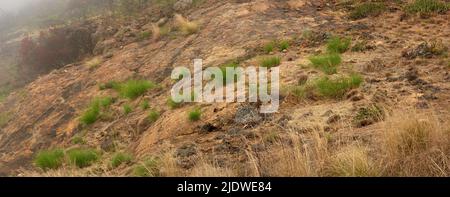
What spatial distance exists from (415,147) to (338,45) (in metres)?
4.73

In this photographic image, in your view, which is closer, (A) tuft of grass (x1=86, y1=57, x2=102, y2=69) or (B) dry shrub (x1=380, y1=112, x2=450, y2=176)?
(B) dry shrub (x1=380, y1=112, x2=450, y2=176)

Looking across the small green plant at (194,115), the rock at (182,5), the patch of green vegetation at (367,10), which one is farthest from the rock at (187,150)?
the rock at (182,5)

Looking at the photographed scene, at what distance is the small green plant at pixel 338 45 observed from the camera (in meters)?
8.87

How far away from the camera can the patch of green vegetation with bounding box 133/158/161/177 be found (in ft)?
15.6

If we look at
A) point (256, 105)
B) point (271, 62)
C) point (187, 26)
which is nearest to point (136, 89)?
point (271, 62)

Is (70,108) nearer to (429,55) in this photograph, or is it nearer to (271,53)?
(271,53)

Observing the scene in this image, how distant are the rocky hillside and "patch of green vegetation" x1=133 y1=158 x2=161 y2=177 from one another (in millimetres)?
18

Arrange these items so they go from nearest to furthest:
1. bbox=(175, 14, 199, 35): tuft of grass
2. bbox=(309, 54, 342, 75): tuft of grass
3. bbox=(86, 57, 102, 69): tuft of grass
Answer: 1. bbox=(309, 54, 342, 75): tuft of grass
2. bbox=(175, 14, 199, 35): tuft of grass
3. bbox=(86, 57, 102, 69): tuft of grass

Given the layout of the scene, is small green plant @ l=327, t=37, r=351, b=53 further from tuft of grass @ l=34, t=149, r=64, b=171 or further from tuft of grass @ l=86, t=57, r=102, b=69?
tuft of grass @ l=86, t=57, r=102, b=69

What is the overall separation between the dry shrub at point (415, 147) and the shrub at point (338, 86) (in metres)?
2.16

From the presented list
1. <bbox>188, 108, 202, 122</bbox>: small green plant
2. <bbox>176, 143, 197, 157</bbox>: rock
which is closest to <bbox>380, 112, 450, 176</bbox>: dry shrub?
<bbox>176, 143, 197, 157</bbox>: rock

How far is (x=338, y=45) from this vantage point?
29.4 feet

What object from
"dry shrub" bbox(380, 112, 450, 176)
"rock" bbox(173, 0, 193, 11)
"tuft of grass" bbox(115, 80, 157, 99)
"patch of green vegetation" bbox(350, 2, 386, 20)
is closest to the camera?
"dry shrub" bbox(380, 112, 450, 176)
